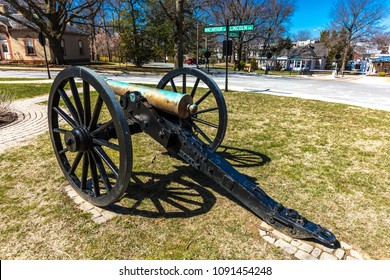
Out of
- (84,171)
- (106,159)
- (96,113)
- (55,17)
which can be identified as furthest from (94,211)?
(55,17)

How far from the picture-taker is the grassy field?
99.8 inches

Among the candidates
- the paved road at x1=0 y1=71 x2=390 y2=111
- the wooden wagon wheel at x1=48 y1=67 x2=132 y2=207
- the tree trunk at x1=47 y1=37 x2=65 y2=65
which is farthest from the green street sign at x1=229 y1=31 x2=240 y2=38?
the tree trunk at x1=47 y1=37 x2=65 y2=65

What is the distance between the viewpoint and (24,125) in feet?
20.5

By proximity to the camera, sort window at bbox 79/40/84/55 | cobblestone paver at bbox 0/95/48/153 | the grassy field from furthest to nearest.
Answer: window at bbox 79/40/84/55 < cobblestone paver at bbox 0/95/48/153 < the grassy field

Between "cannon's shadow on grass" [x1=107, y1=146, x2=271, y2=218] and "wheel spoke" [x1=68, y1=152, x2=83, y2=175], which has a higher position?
"wheel spoke" [x1=68, y1=152, x2=83, y2=175]

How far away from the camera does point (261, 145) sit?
5.28 meters

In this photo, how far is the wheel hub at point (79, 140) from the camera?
2791 mm

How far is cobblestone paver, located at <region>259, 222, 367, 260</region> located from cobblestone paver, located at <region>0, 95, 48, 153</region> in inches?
180

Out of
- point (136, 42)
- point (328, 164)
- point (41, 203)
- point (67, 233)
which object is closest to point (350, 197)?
point (328, 164)

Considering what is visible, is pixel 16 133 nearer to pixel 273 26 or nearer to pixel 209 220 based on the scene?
pixel 209 220

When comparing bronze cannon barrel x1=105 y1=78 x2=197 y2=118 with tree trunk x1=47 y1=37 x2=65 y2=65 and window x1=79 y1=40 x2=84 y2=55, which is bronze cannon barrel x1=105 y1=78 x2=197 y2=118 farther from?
window x1=79 y1=40 x2=84 y2=55

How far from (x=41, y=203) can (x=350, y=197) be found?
372 centimetres

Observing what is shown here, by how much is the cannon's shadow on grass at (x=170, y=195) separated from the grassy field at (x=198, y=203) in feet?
0.04

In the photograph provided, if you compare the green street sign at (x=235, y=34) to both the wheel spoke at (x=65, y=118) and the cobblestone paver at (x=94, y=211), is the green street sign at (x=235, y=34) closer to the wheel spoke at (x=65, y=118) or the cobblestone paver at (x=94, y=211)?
the wheel spoke at (x=65, y=118)
